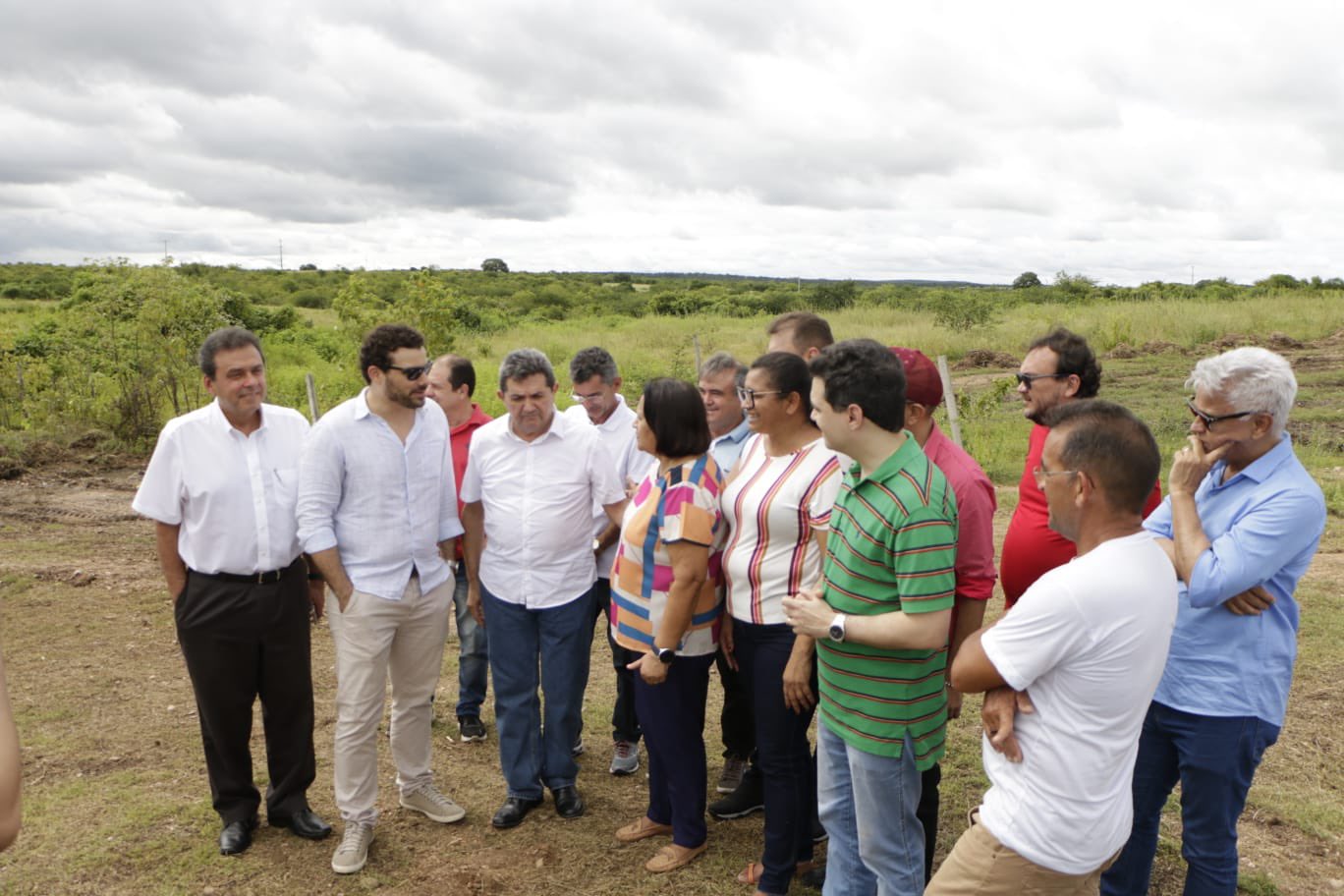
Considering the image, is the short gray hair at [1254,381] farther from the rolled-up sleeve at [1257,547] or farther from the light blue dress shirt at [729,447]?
the light blue dress shirt at [729,447]

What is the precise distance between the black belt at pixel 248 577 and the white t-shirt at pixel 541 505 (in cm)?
77

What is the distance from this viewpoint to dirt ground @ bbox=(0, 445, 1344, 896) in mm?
3502

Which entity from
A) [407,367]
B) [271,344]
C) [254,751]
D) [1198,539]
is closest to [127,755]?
[254,751]

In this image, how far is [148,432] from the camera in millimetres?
13102

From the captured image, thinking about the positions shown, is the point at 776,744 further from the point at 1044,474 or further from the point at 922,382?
the point at 1044,474

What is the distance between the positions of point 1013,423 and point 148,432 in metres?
11.7

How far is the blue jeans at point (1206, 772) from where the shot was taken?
2.61 meters

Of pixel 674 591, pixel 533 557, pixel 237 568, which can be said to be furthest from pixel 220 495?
pixel 674 591

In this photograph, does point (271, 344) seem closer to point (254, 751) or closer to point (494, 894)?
point (254, 751)

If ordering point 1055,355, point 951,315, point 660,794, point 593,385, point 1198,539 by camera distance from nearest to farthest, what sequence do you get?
point 1198,539 → point 1055,355 → point 660,794 → point 593,385 → point 951,315

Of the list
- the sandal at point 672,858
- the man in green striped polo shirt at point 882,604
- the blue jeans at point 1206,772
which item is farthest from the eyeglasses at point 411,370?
the blue jeans at point 1206,772

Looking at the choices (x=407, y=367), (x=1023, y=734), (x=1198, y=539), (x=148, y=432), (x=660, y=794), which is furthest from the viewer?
(x=148, y=432)

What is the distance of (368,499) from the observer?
357cm

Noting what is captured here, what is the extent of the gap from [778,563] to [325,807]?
230 centimetres
